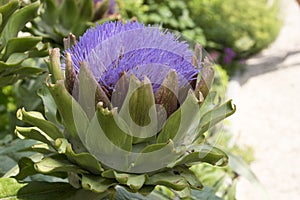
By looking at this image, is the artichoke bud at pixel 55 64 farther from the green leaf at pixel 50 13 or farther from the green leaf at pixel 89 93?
the green leaf at pixel 50 13

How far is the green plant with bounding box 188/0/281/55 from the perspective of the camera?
4.11 meters

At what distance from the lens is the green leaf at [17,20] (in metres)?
0.83

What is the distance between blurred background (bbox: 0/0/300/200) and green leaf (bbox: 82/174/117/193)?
0.66 meters

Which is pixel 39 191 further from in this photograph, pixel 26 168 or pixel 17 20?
pixel 17 20

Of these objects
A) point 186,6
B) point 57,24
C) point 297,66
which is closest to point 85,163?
point 57,24

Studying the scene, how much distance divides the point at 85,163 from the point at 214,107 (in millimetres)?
189

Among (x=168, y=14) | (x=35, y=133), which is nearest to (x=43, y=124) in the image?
(x=35, y=133)

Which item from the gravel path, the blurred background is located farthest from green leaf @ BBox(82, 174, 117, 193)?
the gravel path

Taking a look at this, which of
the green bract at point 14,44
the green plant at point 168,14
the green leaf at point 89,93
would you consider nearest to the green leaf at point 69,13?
the green bract at point 14,44

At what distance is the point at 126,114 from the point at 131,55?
0.08 meters

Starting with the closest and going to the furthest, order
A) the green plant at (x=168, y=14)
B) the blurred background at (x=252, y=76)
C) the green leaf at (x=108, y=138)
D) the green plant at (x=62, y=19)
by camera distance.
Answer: the green leaf at (x=108, y=138) → the green plant at (x=62, y=19) → the blurred background at (x=252, y=76) → the green plant at (x=168, y=14)

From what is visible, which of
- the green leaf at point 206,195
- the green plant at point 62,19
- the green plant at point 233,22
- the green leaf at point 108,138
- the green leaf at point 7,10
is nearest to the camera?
the green leaf at point 108,138

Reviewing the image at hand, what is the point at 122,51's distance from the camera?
2.35ft

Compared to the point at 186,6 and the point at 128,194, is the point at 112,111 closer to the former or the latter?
the point at 128,194
